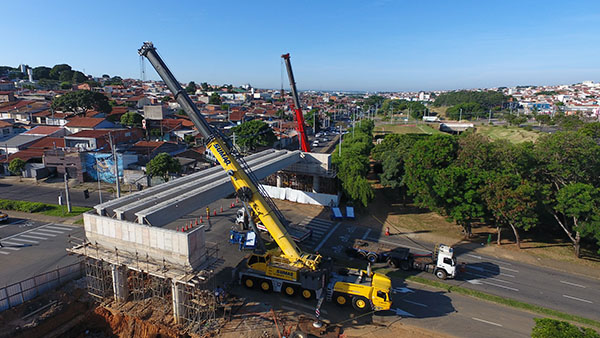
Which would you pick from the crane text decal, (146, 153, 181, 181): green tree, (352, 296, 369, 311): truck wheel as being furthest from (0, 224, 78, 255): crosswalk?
(352, 296, 369, 311): truck wheel

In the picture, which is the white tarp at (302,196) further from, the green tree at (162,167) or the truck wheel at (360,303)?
the truck wheel at (360,303)

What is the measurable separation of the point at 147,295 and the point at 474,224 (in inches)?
1315

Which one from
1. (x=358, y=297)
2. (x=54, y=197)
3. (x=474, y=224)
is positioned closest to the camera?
(x=358, y=297)

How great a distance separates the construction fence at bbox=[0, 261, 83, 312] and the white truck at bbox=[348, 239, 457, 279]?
21386 mm

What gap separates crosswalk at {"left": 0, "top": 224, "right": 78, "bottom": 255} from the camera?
2850 centimetres

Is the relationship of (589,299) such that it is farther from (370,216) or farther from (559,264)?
(370,216)

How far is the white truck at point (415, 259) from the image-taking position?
82.9 ft

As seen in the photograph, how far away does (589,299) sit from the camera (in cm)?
2325

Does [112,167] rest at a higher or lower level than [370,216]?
higher

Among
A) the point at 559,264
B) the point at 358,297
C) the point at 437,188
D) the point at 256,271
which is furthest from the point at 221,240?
the point at 559,264

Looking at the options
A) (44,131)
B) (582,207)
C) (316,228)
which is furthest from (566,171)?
(44,131)

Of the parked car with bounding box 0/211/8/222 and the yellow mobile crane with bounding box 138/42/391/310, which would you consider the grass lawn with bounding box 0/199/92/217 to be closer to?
the parked car with bounding box 0/211/8/222

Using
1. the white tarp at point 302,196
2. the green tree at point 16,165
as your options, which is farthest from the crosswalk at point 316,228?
the green tree at point 16,165

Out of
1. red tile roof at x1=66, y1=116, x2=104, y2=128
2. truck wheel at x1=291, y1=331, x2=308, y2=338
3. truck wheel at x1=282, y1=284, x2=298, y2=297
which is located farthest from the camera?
red tile roof at x1=66, y1=116, x2=104, y2=128
